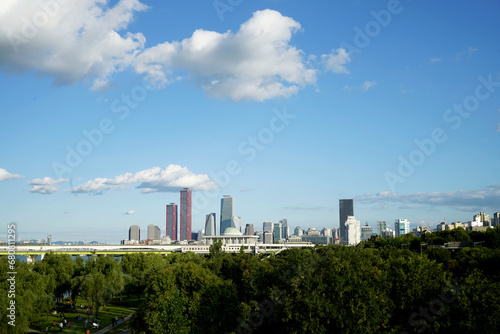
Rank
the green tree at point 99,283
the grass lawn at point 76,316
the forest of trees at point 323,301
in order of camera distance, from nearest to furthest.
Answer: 1. the forest of trees at point 323,301
2. the grass lawn at point 76,316
3. the green tree at point 99,283

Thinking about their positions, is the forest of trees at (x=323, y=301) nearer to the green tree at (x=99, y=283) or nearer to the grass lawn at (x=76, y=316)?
the grass lawn at (x=76, y=316)

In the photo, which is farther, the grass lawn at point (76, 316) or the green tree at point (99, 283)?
the green tree at point (99, 283)

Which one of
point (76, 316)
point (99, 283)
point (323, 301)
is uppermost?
point (323, 301)

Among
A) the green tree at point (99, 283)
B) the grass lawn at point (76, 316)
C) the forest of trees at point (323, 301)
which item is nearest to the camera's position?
the forest of trees at point (323, 301)

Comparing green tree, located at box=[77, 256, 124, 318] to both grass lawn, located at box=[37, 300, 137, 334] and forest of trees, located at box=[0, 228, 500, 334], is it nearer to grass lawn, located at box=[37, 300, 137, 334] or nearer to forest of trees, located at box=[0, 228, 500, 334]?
grass lawn, located at box=[37, 300, 137, 334]

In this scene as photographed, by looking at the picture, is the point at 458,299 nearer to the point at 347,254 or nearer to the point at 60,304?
the point at 347,254

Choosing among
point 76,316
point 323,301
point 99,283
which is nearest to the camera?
point 323,301

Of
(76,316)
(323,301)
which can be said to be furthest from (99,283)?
(323,301)

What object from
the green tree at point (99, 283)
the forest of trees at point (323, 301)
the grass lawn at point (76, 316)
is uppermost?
the forest of trees at point (323, 301)

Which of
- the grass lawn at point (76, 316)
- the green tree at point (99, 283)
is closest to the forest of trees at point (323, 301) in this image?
the grass lawn at point (76, 316)

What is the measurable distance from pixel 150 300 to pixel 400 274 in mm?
28134

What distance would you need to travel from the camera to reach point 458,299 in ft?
114

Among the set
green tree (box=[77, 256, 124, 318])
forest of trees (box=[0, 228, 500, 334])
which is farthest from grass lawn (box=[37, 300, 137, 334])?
forest of trees (box=[0, 228, 500, 334])

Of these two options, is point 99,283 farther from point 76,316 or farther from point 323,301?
point 323,301
